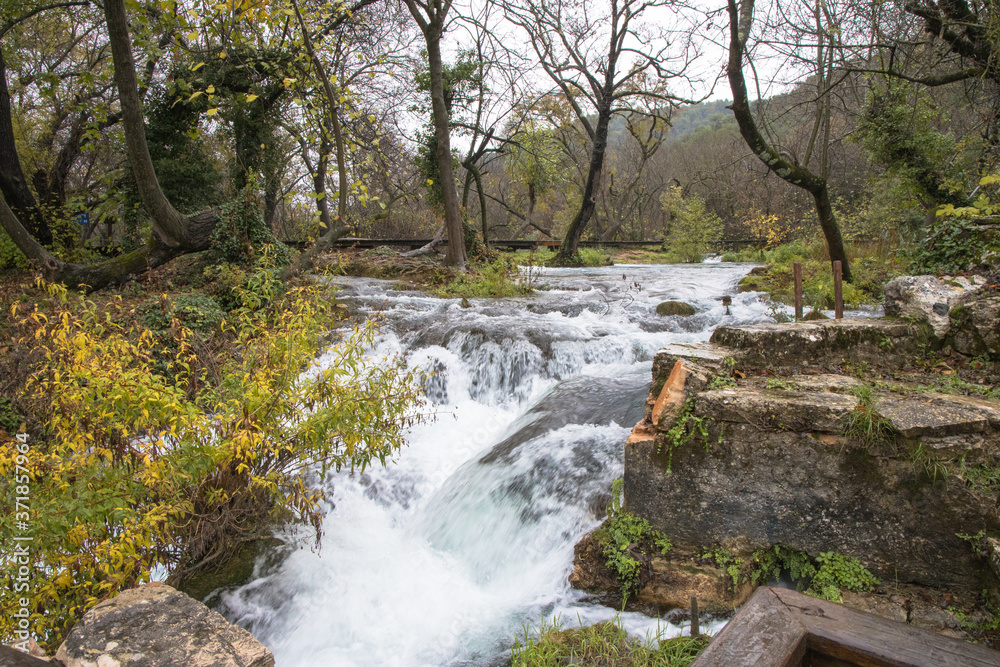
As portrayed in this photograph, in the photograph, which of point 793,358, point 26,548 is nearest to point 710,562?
point 793,358

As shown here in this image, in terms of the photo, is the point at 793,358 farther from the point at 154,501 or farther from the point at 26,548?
the point at 26,548

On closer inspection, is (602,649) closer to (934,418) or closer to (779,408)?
(779,408)

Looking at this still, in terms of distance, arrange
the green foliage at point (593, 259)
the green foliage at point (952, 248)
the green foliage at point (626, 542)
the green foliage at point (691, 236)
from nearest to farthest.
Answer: the green foliage at point (626, 542), the green foliage at point (952, 248), the green foliage at point (593, 259), the green foliage at point (691, 236)

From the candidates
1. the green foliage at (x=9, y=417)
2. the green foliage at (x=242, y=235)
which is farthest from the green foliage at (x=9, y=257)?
the green foliage at (x=9, y=417)

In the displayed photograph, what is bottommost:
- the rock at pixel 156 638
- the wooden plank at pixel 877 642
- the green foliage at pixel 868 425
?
the rock at pixel 156 638

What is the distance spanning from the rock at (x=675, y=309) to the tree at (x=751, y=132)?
7.82 feet

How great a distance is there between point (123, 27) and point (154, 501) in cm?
638

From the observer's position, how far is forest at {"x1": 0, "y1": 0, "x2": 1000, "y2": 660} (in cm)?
319

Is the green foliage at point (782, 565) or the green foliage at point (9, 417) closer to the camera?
the green foliage at point (782, 565)

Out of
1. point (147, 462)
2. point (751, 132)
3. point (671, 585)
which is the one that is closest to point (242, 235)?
point (147, 462)

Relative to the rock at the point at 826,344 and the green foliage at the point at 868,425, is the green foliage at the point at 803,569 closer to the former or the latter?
the green foliage at the point at 868,425

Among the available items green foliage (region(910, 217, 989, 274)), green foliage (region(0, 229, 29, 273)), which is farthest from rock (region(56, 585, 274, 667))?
green foliage (region(0, 229, 29, 273))

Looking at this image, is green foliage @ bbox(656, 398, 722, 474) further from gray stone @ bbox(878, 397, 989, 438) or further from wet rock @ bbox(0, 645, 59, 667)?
wet rock @ bbox(0, 645, 59, 667)

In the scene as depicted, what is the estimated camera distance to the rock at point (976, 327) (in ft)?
12.6
